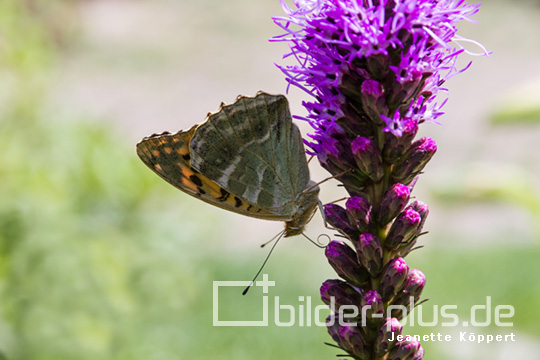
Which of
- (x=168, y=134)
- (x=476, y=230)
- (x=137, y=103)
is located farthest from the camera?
(x=137, y=103)

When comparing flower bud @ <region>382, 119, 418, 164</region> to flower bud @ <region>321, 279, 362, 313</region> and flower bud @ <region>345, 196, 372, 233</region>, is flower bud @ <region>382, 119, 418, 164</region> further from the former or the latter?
flower bud @ <region>321, 279, 362, 313</region>

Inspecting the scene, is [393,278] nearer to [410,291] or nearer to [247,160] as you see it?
[410,291]

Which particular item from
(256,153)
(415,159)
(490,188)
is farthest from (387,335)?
(490,188)

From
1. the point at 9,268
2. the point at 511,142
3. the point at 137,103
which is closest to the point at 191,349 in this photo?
the point at 9,268

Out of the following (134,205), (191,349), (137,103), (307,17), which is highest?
(137,103)

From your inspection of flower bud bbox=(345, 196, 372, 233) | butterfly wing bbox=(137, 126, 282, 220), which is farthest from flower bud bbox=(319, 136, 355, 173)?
butterfly wing bbox=(137, 126, 282, 220)

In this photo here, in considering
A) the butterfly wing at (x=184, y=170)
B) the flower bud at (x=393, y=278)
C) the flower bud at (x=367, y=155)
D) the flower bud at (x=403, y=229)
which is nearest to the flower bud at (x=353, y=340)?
the flower bud at (x=393, y=278)

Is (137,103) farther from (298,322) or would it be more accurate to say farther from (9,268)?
(9,268)
